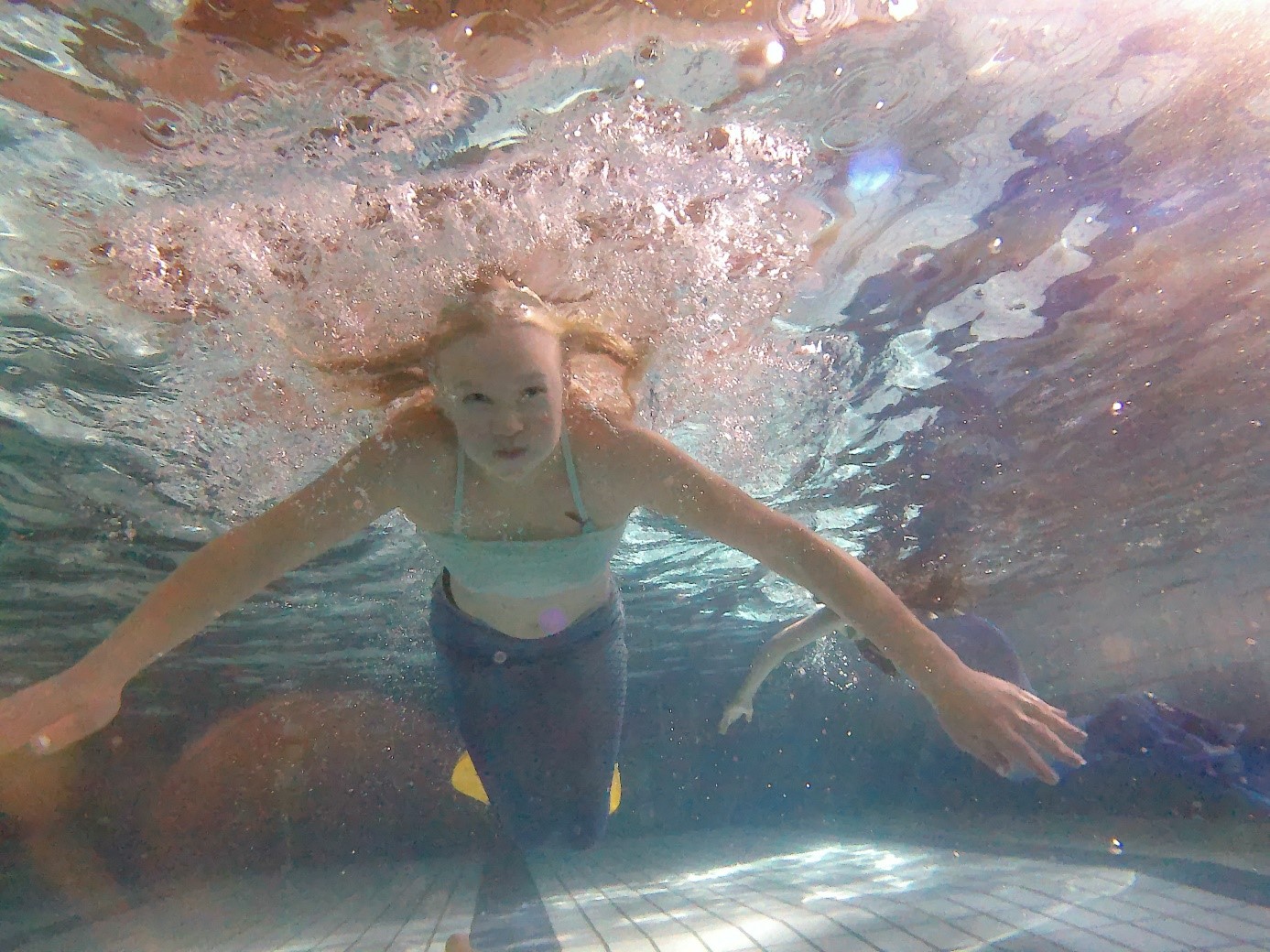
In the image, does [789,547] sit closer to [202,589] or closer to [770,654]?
[202,589]

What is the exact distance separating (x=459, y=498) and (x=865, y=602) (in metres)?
2.61

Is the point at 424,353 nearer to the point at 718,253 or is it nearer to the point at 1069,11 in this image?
the point at 718,253

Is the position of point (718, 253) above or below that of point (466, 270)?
above

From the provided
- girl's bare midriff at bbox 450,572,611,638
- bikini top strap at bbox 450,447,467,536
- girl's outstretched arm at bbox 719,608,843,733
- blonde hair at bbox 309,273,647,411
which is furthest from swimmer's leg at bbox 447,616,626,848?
girl's outstretched arm at bbox 719,608,843,733

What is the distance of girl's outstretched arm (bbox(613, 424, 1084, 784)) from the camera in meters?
3.07

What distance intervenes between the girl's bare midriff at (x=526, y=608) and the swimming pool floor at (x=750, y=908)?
678 cm

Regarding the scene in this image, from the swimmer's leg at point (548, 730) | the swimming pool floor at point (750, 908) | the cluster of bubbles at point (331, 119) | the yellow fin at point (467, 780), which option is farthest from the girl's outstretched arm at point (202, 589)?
the swimming pool floor at point (750, 908)

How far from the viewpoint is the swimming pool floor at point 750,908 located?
8828 mm

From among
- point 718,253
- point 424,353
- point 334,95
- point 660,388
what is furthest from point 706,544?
point 334,95

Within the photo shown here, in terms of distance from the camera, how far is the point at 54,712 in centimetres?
314

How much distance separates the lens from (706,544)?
1697 cm

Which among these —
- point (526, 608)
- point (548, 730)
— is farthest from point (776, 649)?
point (526, 608)

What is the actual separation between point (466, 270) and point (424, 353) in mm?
1008

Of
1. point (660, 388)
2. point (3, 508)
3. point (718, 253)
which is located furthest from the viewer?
point (3, 508)
